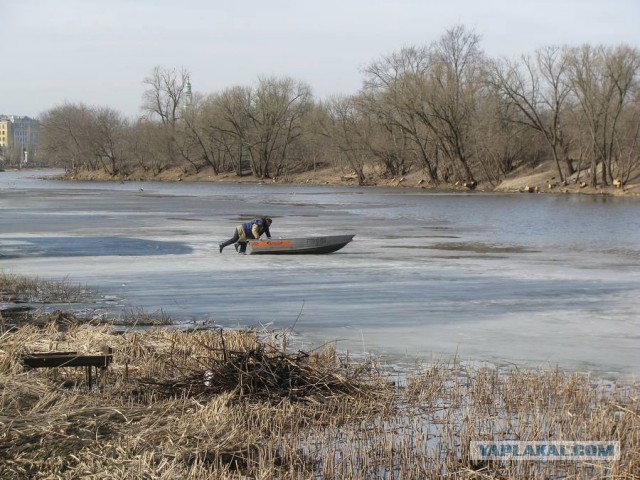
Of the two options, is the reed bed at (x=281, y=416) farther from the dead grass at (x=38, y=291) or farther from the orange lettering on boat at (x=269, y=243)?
the orange lettering on boat at (x=269, y=243)

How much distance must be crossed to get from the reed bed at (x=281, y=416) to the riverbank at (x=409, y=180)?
57875 mm

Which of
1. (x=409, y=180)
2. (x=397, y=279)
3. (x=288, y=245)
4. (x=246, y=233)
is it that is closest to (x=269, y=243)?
(x=288, y=245)

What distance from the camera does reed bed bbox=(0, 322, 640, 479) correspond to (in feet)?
22.0

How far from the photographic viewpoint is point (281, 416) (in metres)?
8.11

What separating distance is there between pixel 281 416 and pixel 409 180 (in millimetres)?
84131

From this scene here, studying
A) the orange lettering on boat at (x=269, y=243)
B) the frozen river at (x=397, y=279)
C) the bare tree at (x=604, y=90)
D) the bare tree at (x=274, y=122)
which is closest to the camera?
the frozen river at (x=397, y=279)

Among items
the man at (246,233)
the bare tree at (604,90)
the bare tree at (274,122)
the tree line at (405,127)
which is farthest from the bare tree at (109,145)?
the man at (246,233)

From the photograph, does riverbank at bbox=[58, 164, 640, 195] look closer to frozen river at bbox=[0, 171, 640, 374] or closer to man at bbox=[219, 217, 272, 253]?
frozen river at bbox=[0, 171, 640, 374]

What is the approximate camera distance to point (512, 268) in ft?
71.4

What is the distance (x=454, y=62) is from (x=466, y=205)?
36621 millimetres

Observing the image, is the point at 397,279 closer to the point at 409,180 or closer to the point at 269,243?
the point at 269,243

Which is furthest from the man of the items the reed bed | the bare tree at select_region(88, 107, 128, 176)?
the bare tree at select_region(88, 107, 128, 176)

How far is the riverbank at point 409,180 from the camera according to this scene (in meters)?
69.8

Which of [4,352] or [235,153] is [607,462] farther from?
[235,153]
